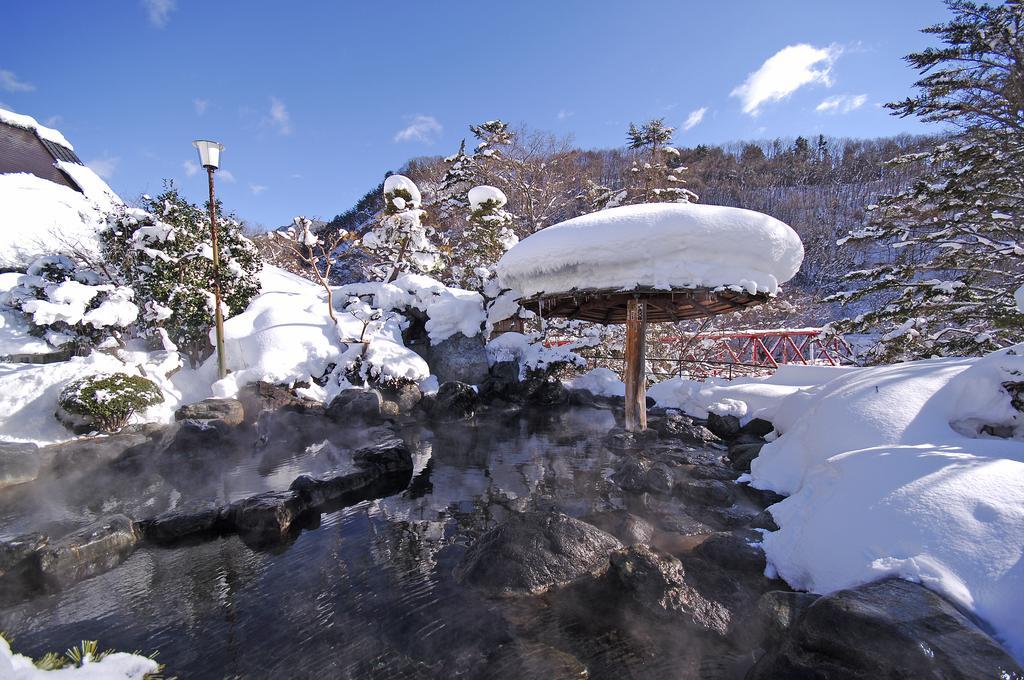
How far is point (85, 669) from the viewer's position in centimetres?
168

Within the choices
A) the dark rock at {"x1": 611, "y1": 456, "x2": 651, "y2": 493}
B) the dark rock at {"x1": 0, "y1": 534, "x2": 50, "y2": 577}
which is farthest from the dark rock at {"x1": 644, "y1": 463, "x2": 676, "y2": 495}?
the dark rock at {"x1": 0, "y1": 534, "x2": 50, "y2": 577}

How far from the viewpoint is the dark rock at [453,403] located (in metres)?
10.9

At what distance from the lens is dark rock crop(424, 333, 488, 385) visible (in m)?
13.1

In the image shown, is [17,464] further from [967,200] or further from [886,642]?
[967,200]

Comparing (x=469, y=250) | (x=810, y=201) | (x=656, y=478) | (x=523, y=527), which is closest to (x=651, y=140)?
(x=469, y=250)

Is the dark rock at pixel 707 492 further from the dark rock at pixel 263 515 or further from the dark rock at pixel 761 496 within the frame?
the dark rock at pixel 263 515

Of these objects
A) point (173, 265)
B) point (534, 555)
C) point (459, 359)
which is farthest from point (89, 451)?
point (459, 359)

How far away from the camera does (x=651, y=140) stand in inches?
734

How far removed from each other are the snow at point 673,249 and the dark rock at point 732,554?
11.8ft

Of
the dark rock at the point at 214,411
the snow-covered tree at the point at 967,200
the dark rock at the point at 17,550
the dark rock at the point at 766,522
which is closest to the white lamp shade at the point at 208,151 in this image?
the dark rock at the point at 214,411

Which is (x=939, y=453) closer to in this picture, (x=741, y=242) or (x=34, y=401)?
(x=741, y=242)

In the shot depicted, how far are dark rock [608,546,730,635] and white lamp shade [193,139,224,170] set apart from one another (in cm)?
1127

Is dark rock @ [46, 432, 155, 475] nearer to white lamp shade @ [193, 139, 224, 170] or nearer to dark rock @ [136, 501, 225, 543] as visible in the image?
dark rock @ [136, 501, 225, 543]

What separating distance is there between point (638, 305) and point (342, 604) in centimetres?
647
